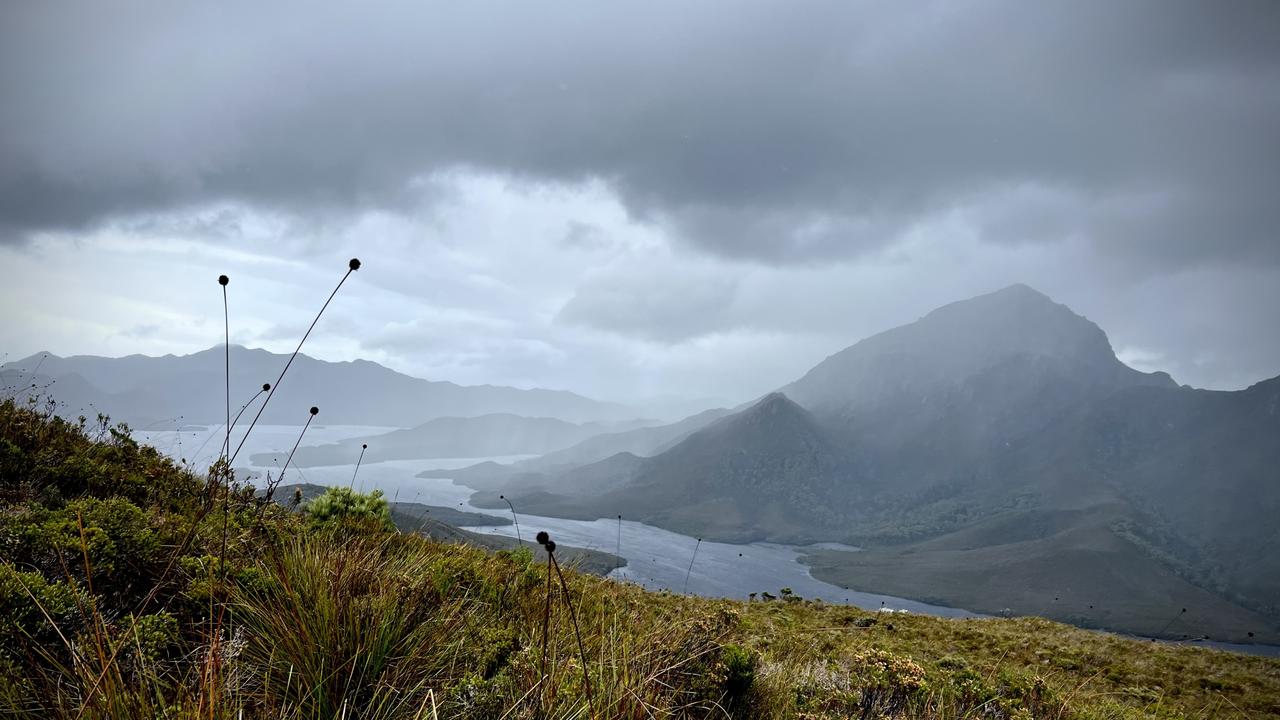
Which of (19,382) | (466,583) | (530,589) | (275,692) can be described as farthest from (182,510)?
(19,382)

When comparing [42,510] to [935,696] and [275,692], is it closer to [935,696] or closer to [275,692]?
[275,692]

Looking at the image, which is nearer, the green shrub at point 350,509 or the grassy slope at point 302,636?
the grassy slope at point 302,636

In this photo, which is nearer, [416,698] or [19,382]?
[416,698]

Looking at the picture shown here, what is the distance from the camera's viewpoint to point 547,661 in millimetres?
4125

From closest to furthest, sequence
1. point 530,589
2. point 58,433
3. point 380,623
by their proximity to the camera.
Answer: point 380,623
point 530,589
point 58,433

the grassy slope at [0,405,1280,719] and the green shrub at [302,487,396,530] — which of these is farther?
the green shrub at [302,487,396,530]

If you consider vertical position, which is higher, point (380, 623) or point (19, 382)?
point (19, 382)

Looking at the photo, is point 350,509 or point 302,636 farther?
point 350,509

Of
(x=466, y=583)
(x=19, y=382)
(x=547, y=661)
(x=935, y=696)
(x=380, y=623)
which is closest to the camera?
(x=380, y=623)

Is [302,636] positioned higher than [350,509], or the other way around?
[302,636]

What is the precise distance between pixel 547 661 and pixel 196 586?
9.34 ft

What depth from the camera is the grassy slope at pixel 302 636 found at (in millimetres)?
3135

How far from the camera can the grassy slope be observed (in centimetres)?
313

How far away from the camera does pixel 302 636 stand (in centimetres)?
369
